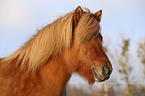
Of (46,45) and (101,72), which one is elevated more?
(46,45)

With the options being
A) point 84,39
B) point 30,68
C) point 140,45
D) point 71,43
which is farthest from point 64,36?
point 140,45

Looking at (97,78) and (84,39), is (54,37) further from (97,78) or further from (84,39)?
(97,78)

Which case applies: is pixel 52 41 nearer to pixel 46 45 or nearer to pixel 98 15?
pixel 46 45

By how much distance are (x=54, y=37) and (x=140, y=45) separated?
854 inches

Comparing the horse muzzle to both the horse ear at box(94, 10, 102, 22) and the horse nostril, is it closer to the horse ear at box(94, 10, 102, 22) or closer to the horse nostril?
the horse nostril

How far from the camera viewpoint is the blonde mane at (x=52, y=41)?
8.14ft

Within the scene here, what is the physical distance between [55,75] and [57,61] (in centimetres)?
22

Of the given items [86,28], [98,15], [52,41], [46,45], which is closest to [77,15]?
[86,28]

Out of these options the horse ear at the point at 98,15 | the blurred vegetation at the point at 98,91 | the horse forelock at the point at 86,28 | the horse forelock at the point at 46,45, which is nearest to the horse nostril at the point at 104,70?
the horse forelock at the point at 86,28

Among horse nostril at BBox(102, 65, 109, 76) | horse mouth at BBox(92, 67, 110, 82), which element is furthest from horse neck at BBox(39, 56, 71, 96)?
horse nostril at BBox(102, 65, 109, 76)

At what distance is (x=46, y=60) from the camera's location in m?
2.49

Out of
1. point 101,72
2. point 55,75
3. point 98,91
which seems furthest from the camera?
point 98,91

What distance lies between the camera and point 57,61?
2479 millimetres

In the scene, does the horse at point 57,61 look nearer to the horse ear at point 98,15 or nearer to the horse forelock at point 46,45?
the horse forelock at point 46,45
